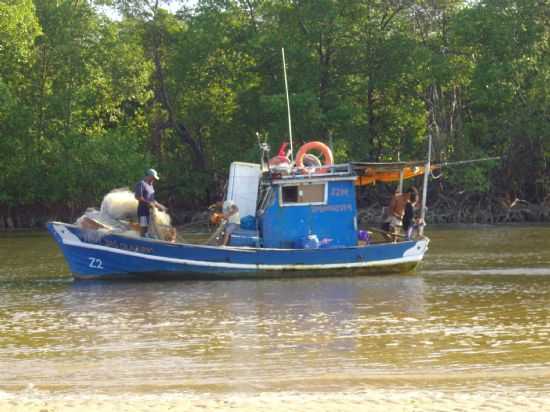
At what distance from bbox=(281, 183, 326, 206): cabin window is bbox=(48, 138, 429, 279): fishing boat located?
0.07 ft

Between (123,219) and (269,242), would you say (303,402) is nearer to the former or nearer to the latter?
(269,242)

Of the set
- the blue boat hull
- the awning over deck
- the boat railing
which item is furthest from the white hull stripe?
the awning over deck

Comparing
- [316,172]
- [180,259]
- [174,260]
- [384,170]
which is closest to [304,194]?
[316,172]

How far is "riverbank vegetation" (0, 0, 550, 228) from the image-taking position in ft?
150

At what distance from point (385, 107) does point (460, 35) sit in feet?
→ 18.2

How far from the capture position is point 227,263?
2158cm

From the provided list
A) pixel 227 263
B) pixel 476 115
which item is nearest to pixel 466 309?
pixel 227 263

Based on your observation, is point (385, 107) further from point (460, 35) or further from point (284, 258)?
point (284, 258)

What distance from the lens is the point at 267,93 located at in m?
50.5

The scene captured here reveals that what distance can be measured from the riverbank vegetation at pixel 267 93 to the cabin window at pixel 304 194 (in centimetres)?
2345

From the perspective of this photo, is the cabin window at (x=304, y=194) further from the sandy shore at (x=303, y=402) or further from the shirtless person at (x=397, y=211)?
the sandy shore at (x=303, y=402)

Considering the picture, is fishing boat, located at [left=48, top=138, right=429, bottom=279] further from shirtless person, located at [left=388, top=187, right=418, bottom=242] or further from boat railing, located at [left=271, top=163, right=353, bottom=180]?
shirtless person, located at [left=388, top=187, right=418, bottom=242]

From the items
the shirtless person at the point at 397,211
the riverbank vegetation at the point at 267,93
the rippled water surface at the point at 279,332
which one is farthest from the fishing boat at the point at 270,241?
the riverbank vegetation at the point at 267,93

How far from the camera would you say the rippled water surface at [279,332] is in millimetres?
11297
